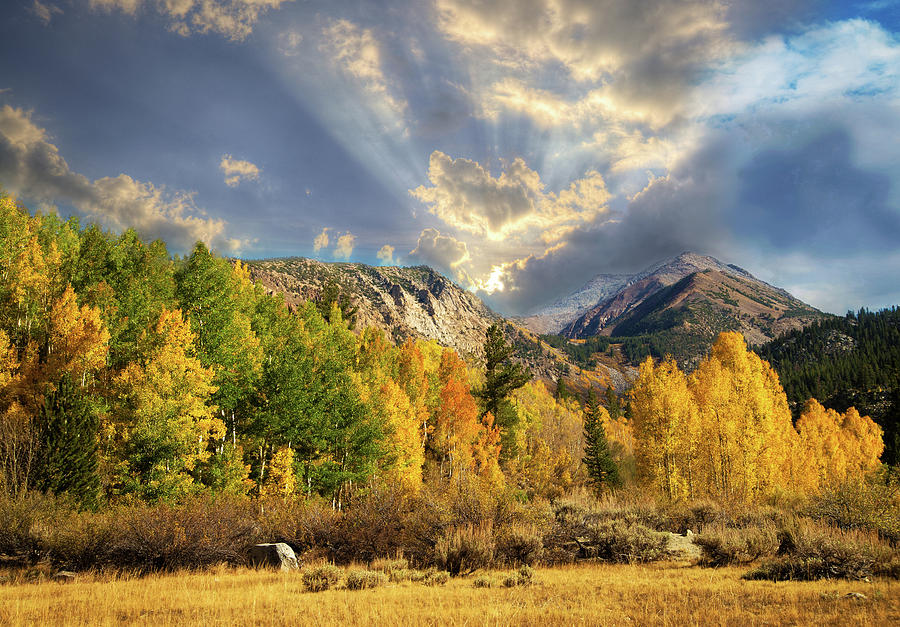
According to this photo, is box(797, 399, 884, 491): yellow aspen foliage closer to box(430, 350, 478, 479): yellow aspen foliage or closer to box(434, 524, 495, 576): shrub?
box(430, 350, 478, 479): yellow aspen foliage

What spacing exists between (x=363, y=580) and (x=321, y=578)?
139 centimetres

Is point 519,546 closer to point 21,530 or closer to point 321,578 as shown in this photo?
point 321,578

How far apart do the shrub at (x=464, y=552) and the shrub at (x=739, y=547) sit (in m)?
8.15

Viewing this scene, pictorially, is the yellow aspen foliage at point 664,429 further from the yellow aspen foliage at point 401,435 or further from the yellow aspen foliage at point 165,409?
the yellow aspen foliage at point 165,409

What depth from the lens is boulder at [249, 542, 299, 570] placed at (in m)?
16.9

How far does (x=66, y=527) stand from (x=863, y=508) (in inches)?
1215

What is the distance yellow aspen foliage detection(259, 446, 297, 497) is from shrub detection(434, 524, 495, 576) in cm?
1884

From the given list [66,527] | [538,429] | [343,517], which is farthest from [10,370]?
[538,429]

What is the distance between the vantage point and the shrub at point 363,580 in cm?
1291

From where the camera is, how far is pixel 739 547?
15.4 metres

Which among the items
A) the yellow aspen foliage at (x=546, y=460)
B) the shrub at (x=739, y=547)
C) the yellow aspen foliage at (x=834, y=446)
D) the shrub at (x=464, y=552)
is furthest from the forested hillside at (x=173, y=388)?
the yellow aspen foliage at (x=834, y=446)

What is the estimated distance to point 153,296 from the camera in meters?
34.2

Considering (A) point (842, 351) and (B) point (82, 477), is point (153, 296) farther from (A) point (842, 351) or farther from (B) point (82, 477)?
(A) point (842, 351)

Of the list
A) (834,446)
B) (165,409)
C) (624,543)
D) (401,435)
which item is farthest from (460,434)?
(834,446)
